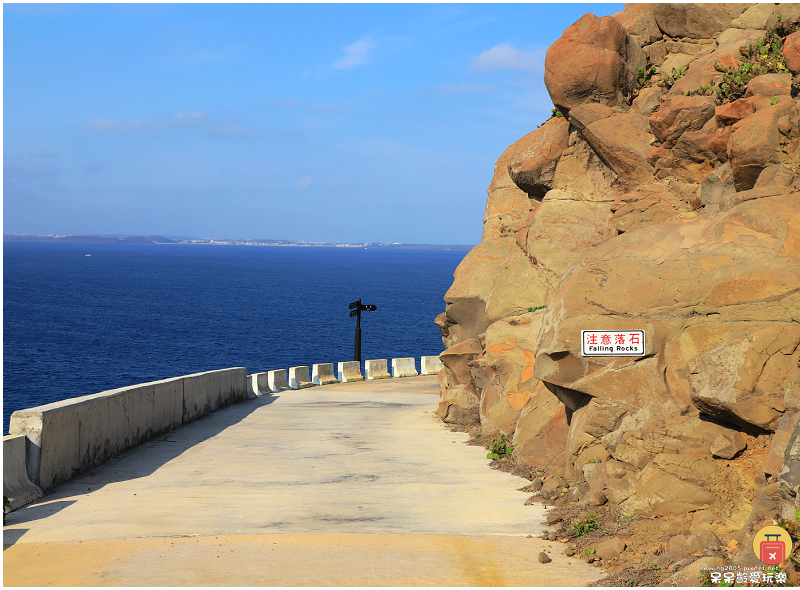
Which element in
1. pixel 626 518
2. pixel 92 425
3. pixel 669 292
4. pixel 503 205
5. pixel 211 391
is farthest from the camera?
pixel 503 205

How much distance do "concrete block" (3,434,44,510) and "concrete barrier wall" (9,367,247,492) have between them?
0.47 ft

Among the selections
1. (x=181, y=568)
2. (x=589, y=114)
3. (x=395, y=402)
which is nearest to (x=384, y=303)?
(x=395, y=402)

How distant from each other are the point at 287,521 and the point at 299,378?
61.6ft

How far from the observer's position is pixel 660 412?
9016mm

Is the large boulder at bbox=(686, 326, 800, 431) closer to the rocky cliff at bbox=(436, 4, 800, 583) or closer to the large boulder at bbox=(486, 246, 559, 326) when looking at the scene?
the rocky cliff at bbox=(436, 4, 800, 583)

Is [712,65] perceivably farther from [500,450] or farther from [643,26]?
[500,450]

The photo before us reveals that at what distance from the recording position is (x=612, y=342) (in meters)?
10.0

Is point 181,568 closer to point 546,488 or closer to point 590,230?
point 546,488

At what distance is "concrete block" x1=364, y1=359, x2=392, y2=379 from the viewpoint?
102ft

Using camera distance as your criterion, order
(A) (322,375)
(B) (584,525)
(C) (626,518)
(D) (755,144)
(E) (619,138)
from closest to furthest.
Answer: (C) (626,518) → (B) (584,525) → (D) (755,144) → (E) (619,138) → (A) (322,375)

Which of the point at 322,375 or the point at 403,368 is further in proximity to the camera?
the point at 403,368

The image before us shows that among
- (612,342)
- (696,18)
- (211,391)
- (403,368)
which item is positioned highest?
(696,18)

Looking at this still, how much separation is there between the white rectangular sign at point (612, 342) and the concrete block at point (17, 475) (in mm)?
7991

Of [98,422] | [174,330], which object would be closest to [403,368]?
[98,422]
